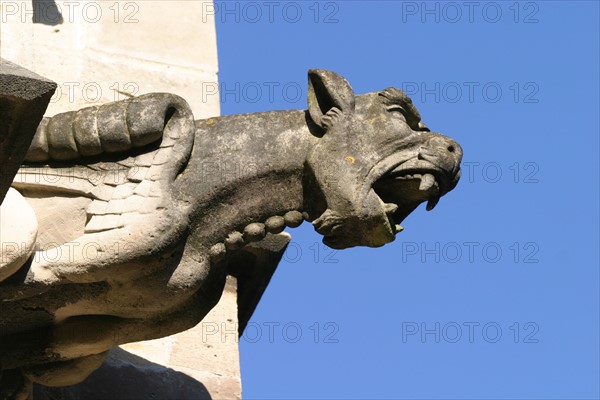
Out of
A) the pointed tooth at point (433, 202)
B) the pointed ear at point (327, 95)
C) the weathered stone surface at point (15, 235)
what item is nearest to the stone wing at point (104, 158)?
the weathered stone surface at point (15, 235)

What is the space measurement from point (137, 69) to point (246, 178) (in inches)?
52.8

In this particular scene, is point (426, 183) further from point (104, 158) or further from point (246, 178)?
point (104, 158)

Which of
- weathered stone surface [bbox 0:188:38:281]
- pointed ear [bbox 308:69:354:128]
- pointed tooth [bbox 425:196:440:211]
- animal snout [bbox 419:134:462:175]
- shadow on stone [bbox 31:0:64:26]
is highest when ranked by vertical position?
shadow on stone [bbox 31:0:64:26]

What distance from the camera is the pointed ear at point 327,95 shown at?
511 cm

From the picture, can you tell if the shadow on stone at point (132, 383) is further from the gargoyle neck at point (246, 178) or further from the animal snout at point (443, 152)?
the animal snout at point (443, 152)

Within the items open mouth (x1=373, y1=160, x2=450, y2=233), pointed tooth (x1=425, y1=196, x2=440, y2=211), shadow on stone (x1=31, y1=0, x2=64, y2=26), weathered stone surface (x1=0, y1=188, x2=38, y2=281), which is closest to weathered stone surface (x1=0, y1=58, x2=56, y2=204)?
weathered stone surface (x1=0, y1=188, x2=38, y2=281)

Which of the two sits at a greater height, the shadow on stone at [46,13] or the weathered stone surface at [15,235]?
the shadow on stone at [46,13]

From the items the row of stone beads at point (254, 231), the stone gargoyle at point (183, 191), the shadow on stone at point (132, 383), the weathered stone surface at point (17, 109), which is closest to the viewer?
the weathered stone surface at point (17, 109)

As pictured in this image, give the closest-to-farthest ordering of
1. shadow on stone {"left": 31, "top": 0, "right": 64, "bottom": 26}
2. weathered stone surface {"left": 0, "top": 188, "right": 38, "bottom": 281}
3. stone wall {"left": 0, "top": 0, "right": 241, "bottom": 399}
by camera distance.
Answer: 1. weathered stone surface {"left": 0, "top": 188, "right": 38, "bottom": 281}
2. stone wall {"left": 0, "top": 0, "right": 241, "bottom": 399}
3. shadow on stone {"left": 31, "top": 0, "right": 64, "bottom": 26}

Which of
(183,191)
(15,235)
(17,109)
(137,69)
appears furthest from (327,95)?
(137,69)

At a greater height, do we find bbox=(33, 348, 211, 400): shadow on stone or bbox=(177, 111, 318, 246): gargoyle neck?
bbox=(177, 111, 318, 246): gargoyle neck

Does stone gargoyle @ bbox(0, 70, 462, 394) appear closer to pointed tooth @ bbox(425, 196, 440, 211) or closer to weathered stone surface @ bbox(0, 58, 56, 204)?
pointed tooth @ bbox(425, 196, 440, 211)

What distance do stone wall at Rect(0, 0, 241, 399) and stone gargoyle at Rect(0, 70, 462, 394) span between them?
72 centimetres

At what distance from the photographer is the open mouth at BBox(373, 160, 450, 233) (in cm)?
505
